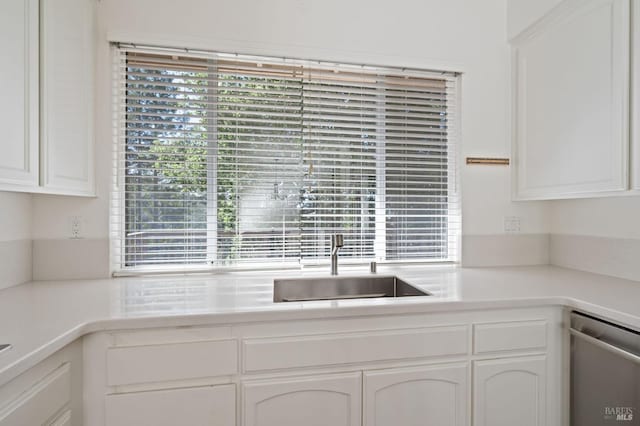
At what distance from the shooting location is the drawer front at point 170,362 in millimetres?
1079

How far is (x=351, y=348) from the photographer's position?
4.02 ft

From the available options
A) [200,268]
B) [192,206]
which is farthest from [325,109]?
[200,268]

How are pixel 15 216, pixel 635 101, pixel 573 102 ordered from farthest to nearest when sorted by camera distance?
pixel 573 102 < pixel 15 216 < pixel 635 101

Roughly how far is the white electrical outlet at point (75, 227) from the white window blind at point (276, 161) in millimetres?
152

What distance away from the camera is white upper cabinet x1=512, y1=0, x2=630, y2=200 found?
139 centimetres

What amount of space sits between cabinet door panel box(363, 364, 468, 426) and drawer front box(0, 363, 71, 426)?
1008 mm

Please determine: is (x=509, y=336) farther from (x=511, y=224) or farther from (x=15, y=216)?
(x=15, y=216)

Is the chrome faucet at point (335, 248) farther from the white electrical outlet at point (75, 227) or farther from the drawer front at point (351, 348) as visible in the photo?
the white electrical outlet at point (75, 227)

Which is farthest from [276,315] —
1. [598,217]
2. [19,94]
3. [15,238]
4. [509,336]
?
[598,217]

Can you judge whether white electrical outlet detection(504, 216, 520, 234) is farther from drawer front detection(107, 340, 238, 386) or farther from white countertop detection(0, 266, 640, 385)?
drawer front detection(107, 340, 238, 386)

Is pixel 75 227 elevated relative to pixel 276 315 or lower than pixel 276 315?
elevated

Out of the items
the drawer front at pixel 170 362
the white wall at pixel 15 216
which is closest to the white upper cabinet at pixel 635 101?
the drawer front at pixel 170 362

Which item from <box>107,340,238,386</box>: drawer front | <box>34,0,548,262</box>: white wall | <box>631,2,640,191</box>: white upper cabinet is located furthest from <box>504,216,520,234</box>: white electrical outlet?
<box>107,340,238,386</box>: drawer front

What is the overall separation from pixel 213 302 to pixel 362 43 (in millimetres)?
1677
